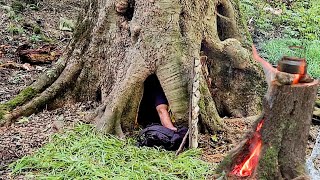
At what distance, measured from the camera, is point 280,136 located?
379cm

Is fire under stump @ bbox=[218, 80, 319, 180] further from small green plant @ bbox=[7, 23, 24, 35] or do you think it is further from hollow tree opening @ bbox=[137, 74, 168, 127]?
small green plant @ bbox=[7, 23, 24, 35]

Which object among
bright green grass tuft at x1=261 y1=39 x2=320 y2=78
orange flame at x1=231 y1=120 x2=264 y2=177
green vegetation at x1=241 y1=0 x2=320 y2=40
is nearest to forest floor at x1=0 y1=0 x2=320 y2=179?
orange flame at x1=231 y1=120 x2=264 y2=177

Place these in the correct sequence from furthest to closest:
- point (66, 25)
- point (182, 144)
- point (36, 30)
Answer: point (66, 25) → point (36, 30) → point (182, 144)

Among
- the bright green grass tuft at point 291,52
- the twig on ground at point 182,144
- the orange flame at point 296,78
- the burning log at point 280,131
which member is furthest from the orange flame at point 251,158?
the bright green grass tuft at point 291,52

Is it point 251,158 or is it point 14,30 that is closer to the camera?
point 251,158

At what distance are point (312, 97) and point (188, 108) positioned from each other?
2.03 meters

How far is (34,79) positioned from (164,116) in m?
3.22

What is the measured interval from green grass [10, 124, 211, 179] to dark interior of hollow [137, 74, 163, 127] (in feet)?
2.88

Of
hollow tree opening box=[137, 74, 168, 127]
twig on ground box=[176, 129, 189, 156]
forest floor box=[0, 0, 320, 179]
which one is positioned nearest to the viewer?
twig on ground box=[176, 129, 189, 156]

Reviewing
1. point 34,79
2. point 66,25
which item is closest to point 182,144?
point 34,79

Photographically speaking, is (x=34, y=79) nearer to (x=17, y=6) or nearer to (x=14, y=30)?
(x=14, y=30)

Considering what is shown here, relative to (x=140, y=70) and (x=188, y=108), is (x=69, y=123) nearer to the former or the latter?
(x=140, y=70)

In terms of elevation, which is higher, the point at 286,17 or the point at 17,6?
the point at 286,17

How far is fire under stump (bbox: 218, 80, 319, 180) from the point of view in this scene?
371 cm
